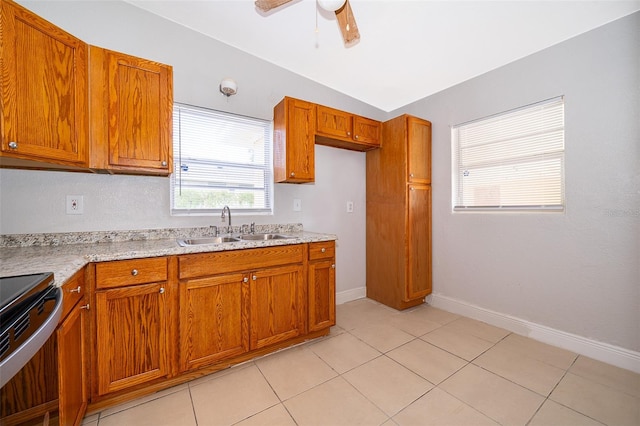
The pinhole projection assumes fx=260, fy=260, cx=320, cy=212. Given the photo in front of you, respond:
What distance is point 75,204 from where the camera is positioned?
1914 millimetres

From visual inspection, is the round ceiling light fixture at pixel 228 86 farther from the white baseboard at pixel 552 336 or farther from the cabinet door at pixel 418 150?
the white baseboard at pixel 552 336

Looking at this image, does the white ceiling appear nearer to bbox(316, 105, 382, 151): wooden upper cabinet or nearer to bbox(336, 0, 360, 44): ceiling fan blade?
bbox(336, 0, 360, 44): ceiling fan blade

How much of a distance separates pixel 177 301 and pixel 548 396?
2457mm

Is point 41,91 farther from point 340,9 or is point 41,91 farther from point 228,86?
point 340,9

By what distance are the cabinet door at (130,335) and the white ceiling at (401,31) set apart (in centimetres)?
224

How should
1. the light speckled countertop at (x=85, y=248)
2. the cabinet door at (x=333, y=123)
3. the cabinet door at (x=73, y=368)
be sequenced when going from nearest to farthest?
1. the cabinet door at (x=73, y=368)
2. the light speckled countertop at (x=85, y=248)
3. the cabinet door at (x=333, y=123)

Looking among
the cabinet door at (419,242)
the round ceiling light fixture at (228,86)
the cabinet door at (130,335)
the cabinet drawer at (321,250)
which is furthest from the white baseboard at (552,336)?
the round ceiling light fixture at (228,86)

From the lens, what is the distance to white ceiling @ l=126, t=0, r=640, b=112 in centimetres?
199

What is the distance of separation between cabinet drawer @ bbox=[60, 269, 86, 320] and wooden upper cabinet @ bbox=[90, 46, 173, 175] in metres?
0.79

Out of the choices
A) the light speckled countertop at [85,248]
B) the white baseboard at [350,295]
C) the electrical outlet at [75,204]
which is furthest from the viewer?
the white baseboard at [350,295]

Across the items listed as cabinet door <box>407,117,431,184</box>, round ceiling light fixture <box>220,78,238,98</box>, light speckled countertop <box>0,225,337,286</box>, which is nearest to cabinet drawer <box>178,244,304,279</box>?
light speckled countertop <box>0,225,337,286</box>

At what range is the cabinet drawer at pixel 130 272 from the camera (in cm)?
149

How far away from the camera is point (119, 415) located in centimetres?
150

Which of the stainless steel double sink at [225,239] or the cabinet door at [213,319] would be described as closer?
the cabinet door at [213,319]
